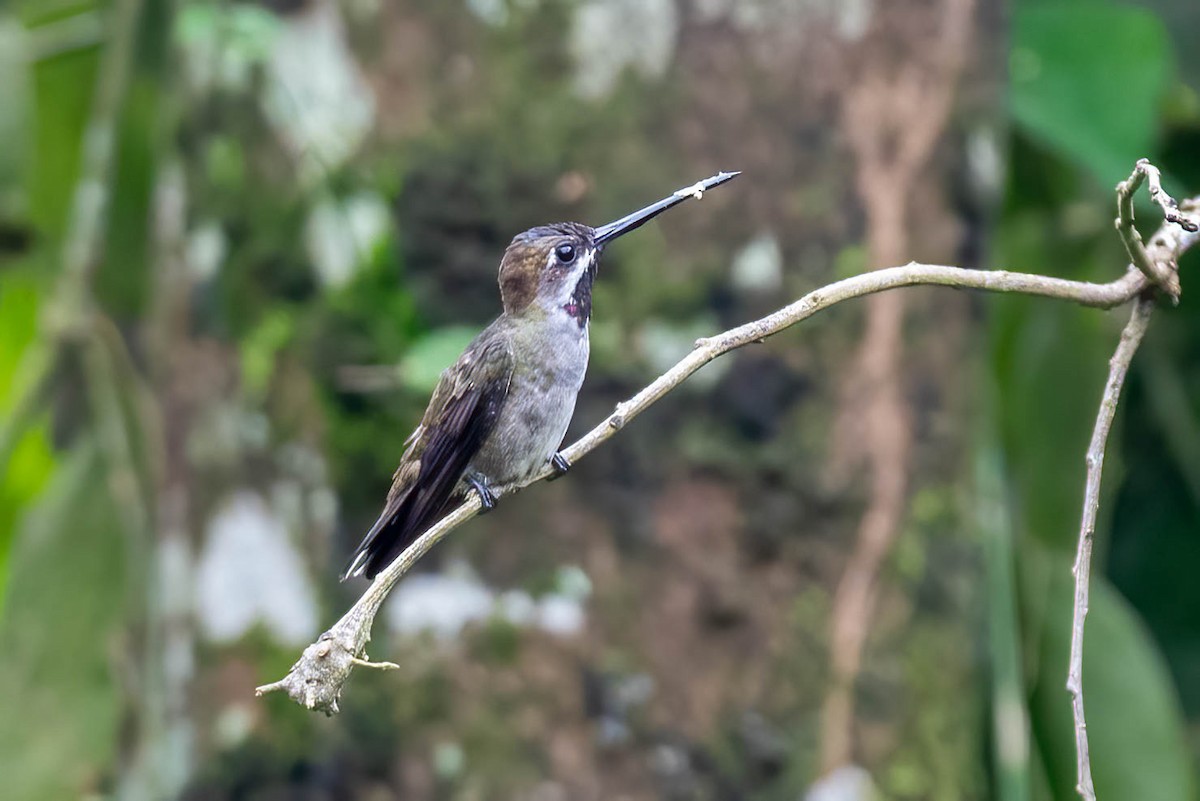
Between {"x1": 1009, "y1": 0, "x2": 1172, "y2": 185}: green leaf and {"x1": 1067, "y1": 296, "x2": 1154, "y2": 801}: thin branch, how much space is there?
2399 mm

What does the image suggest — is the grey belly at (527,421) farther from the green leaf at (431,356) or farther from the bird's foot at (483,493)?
the green leaf at (431,356)

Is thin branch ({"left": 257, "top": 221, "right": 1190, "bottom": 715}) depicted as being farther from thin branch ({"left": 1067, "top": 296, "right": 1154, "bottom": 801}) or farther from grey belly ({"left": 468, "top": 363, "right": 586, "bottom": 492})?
grey belly ({"left": 468, "top": 363, "right": 586, "bottom": 492})

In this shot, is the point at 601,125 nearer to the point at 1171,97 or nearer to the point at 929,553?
the point at 929,553

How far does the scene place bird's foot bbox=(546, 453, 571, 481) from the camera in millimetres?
1487

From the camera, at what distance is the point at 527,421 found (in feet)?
6.35

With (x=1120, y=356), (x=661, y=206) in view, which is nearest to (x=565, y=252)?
(x=661, y=206)

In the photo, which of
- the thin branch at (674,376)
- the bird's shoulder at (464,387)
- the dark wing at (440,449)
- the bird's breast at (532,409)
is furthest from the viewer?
the bird's breast at (532,409)

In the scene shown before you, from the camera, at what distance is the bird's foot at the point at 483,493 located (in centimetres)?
159

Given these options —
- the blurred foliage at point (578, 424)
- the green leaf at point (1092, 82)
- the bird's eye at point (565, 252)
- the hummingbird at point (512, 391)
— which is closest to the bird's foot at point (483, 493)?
the hummingbird at point (512, 391)

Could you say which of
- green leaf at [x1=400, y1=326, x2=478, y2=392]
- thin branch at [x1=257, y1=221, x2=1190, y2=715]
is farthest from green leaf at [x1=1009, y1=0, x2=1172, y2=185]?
thin branch at [x1=257, y1=221, x2=1190, y2=715]

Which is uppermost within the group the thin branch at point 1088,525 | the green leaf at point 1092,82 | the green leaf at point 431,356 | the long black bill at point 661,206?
the green leaf at point 1092,82

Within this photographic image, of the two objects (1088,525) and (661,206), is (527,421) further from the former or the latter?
(1088,525)

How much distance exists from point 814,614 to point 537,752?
0.62 meters

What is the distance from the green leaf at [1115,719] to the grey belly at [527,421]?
6.11ft
